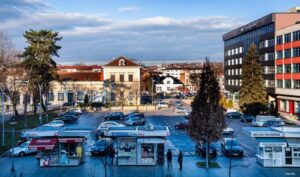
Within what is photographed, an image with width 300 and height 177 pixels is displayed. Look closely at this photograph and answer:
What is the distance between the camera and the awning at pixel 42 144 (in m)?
31.3

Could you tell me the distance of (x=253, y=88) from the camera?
67.6m

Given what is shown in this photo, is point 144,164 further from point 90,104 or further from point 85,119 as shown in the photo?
point 90,104

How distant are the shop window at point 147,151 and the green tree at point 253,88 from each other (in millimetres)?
37416

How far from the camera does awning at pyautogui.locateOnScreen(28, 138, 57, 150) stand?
→ 31323 millimetres

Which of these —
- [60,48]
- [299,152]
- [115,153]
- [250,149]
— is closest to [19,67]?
[60,48]

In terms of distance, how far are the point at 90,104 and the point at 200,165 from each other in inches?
2012

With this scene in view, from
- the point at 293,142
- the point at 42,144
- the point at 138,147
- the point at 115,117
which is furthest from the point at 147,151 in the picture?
the point at 115,117

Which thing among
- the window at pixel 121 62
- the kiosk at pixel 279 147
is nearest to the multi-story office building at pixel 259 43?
the window at pixel 121 62

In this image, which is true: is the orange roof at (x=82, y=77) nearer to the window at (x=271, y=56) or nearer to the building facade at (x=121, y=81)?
the building facade at (x=121, y=81)

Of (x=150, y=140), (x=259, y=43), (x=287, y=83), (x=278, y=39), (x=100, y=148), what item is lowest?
(x=100, y=148)

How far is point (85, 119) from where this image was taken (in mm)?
65000

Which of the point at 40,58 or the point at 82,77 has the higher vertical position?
the point at 40,58

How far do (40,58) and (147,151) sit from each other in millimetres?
42375

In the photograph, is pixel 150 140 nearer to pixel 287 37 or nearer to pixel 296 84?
pixel 296 84
